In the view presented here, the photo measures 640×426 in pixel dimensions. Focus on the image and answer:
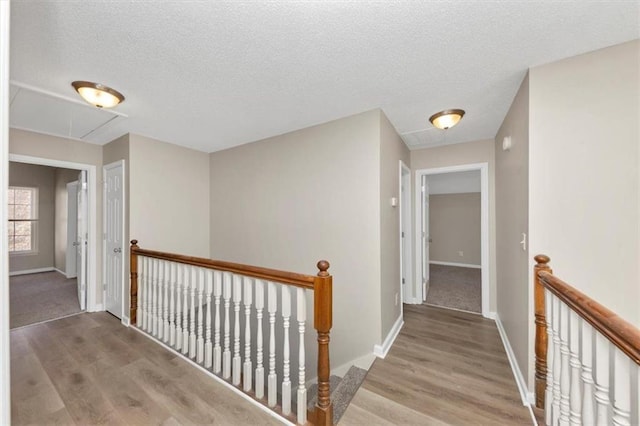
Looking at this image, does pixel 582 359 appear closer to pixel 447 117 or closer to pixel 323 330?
pixel 323 330

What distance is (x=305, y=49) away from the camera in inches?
63.6

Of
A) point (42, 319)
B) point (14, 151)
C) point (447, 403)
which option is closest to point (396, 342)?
point (447, 403)

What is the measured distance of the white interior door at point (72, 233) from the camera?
4.84 metres

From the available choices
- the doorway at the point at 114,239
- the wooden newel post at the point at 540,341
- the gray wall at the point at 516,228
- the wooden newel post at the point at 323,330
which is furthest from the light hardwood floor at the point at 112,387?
the gray wall at the point at 516,228

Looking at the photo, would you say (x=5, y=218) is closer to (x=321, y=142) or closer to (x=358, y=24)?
(x=358, y=24)

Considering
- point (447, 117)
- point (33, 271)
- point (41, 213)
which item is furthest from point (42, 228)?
point (447, 117)

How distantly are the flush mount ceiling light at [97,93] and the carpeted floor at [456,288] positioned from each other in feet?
15.1

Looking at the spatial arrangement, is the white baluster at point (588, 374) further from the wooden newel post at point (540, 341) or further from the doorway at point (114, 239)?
the doorway at point (114, 239)

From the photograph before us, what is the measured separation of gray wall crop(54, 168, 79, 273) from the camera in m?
5.74

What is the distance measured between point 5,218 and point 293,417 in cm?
180

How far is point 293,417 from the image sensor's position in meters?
1.66

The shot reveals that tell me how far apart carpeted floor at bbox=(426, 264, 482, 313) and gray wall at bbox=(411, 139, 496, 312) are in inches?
18.5

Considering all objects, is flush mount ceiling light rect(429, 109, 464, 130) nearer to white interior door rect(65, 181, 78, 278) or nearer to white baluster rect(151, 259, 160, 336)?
white baluster rect(151, 259, 160, 336)

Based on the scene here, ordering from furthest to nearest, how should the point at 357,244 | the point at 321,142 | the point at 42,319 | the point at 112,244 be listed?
the point at 112,244 → the point at 42,319 → the point at 321,142 → the point at 357,244
